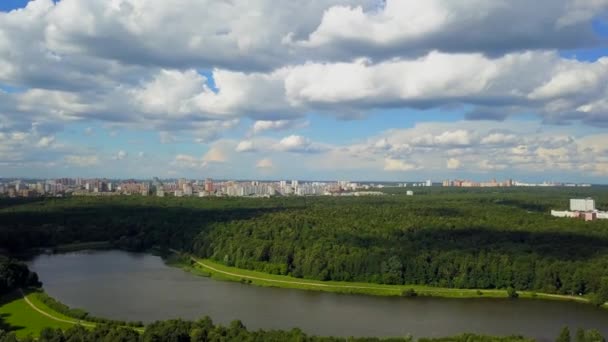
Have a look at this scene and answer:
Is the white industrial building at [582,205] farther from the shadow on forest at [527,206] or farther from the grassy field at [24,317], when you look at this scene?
the grassy field at [24,317]

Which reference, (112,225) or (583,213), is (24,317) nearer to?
(112,225)

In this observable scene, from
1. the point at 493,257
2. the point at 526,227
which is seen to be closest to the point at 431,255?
the point at 493,257

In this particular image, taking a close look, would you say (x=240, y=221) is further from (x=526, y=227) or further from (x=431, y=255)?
(x=526, y=227)

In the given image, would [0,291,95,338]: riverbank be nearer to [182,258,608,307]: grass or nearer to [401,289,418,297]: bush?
[182,258,608,307]: grass

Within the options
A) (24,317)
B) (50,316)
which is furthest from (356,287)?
(24,317)

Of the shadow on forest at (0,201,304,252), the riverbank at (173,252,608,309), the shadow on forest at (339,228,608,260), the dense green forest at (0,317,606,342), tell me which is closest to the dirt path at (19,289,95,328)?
the dense green forest at (0,317,606,342)
